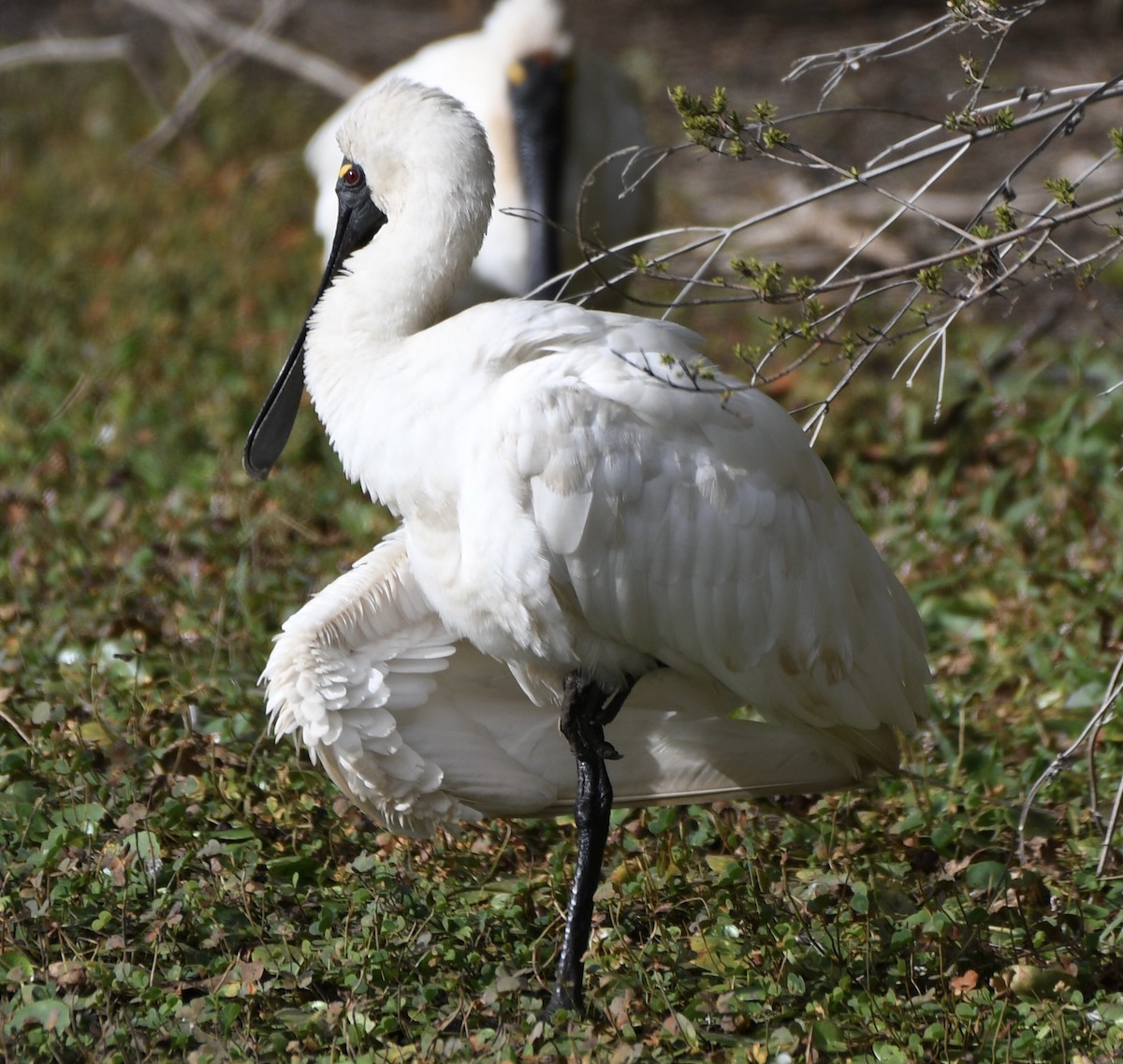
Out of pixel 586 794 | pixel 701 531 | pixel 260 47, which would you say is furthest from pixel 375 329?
pixel 260 47

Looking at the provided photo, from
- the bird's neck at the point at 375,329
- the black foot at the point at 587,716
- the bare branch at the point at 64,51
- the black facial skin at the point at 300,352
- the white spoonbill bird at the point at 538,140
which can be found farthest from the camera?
the bare branch at the point at 64,51

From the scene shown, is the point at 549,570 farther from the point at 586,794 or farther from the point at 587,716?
the point at 586,794

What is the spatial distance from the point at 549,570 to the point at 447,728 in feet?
2.08

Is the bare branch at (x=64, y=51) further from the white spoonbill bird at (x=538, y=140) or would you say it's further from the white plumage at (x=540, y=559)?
the white plumage at (x=540, y=559)

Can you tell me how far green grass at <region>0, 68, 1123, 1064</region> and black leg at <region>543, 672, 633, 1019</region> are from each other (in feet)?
0.37

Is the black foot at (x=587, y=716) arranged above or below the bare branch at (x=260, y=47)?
above

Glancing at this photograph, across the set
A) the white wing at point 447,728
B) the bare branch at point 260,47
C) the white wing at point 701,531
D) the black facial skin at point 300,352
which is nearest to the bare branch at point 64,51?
the bare branch at point 260,47

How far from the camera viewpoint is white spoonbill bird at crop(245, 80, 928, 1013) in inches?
121

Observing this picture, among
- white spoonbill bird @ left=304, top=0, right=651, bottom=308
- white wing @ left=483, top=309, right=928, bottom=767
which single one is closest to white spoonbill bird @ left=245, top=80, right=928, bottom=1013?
white wing @ left=483, top=309, right=928, bottom=767

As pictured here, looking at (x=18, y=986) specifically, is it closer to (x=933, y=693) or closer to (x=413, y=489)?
(x=413, y=489)

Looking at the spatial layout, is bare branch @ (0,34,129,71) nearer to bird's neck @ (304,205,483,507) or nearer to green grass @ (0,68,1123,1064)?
green grass @ (0,68,1123,1064)

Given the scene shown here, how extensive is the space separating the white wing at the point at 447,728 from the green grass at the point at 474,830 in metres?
0.22

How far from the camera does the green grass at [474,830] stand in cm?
311

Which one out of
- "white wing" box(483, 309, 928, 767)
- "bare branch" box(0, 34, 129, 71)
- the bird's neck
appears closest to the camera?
"white wing" box(483, 309, 928, 767)
